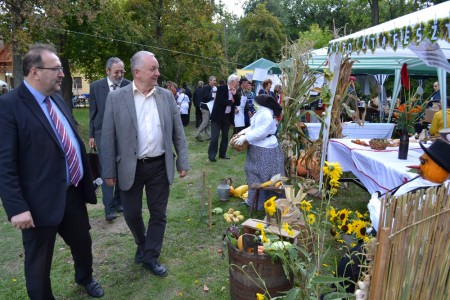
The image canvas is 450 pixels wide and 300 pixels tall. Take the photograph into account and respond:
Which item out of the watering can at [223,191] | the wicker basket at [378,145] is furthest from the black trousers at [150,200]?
the wicker basket at [378,145]

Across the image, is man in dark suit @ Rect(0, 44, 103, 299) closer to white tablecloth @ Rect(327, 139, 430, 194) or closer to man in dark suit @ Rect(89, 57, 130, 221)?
man in dark suit @ Rect(89, 57, 130, 221)

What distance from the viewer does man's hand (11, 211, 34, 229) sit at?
2.15m

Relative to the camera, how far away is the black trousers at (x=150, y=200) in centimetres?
304

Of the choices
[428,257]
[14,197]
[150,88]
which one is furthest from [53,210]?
[428,257]

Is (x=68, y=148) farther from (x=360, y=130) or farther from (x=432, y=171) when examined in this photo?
(x=360, y=130)

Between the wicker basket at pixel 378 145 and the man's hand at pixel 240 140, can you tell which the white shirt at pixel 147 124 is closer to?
the man's hand at pixel 240 140

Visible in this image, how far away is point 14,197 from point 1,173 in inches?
6.5

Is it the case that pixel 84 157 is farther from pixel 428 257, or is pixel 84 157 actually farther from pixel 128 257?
pixel 428 257

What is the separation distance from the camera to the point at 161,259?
351cm

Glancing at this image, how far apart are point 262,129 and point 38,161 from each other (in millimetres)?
2690

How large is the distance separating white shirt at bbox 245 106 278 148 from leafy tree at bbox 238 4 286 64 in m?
27.3

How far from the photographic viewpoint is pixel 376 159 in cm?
371

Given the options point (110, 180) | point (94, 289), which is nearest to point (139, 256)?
point (94, 289)

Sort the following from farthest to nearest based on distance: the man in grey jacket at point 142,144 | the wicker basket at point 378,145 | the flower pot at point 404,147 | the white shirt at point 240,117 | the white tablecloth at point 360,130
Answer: the white shirt at point 240,117 < the white tablecloth at point 360,130 < the wicker basket at point 378,145 < the flower pot at point 404,147 < the man in grey jacket at point 142,144
